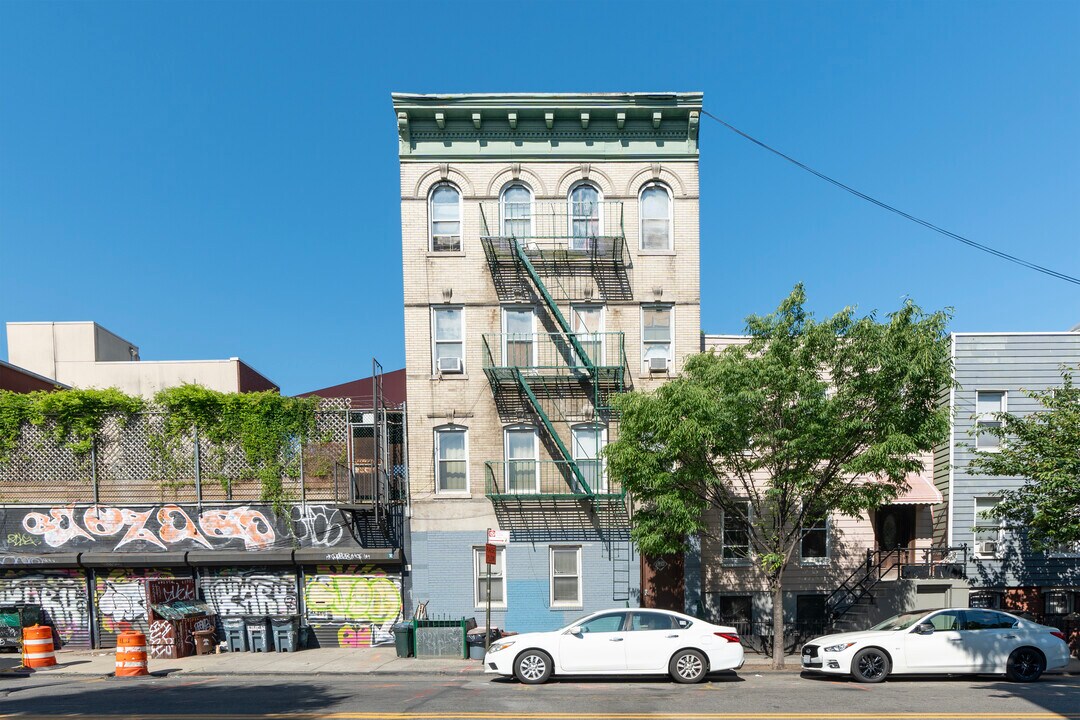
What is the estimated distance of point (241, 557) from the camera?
688 inches

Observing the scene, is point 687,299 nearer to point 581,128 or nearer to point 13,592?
point 581,128

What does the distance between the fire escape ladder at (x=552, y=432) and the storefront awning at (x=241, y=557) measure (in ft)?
22.7

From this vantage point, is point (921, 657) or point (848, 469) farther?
point (848, 469)

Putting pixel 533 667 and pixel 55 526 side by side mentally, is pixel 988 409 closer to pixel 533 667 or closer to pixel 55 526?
pixel 533 667

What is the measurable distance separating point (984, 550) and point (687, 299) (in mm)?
9700

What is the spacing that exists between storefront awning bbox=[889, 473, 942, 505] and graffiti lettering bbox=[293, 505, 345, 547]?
44.0 ft

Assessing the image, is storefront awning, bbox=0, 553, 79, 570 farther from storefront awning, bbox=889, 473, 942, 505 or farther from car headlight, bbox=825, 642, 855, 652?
storefront awning, bbox=889, 473, 942, 505

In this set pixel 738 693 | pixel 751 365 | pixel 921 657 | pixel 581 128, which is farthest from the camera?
pixel 581 128

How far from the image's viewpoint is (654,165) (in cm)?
1861

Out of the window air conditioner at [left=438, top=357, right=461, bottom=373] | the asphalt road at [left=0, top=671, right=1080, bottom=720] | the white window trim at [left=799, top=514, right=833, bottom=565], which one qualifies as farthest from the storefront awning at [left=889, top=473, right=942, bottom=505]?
the window air conditioner at [left=438, top=357, right=461, bottom=373]

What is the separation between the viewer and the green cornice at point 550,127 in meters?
18.2

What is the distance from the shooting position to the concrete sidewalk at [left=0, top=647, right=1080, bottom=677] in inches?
562

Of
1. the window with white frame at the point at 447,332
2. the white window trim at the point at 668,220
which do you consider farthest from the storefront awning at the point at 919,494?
the window with white frame at the point at 447,332

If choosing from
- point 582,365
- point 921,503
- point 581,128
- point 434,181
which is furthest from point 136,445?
point 921,503
